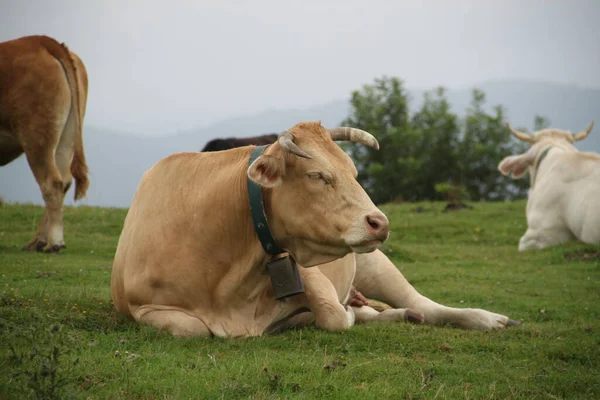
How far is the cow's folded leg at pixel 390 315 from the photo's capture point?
750 cm

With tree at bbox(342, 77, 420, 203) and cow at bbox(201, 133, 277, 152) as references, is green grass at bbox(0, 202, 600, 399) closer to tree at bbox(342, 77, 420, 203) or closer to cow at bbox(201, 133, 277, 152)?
cow at bbox(201, 133, 277, 152)

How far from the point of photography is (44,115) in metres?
11.9

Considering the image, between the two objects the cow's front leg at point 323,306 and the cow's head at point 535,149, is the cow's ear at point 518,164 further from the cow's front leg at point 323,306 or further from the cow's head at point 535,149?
the cow's front leg at point 323,306

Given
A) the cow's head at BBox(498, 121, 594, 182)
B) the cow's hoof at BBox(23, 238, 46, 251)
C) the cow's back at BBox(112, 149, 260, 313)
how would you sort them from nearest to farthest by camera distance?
the cow's back at BBox(112, 149, 260, 313) → the cow's hoof at BBox(23, 238, 46, 251) → the cow's head at BBox(498, 121, 594, 182)

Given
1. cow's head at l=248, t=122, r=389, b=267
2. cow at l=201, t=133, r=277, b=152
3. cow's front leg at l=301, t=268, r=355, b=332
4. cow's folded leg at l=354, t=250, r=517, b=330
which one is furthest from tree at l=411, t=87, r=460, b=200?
cow's head at l=248, t=122, r=389, b=267

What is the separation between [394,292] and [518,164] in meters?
9.67

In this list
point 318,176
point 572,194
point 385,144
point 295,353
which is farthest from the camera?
point 385,144

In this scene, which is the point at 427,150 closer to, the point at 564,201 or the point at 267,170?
the point at 564,201

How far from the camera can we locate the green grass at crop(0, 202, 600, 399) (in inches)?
191

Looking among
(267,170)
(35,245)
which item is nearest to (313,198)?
(267,170)

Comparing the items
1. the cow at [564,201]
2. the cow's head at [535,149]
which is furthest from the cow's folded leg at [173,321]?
the cow's head at [535,149]

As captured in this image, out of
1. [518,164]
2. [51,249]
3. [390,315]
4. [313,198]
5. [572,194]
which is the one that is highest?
[313,198]

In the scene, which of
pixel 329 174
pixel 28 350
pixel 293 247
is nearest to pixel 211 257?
pixel 293 247

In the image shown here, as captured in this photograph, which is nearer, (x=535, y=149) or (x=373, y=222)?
(x=373, y=222)
